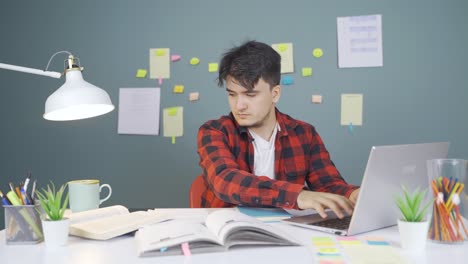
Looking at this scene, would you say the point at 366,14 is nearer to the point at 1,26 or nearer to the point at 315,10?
the point at 315,10

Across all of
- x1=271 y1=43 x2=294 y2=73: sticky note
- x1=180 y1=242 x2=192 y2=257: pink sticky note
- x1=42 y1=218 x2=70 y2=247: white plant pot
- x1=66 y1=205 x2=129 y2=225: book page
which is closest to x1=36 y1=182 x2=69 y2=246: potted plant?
x1=42 y1=218 x2=70 y2=247: white plant pot

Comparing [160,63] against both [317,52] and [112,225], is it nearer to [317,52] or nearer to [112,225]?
[317,52]

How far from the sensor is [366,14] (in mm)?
2537

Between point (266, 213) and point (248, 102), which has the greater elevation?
point (248, 102)

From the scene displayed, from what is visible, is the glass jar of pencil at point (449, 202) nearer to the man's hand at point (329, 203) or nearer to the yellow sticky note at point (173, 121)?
the man's hand at point (329, 203)

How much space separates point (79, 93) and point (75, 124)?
1.61m

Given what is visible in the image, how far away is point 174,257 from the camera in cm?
90

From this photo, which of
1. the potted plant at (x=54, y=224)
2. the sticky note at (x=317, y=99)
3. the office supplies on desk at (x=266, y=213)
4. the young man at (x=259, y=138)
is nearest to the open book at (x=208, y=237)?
the potted plant at (x=54, y=224)

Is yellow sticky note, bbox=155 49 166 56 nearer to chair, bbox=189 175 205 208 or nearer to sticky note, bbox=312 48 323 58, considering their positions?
sticky note, bbox=312 48 323 58

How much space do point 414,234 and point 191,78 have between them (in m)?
1.88

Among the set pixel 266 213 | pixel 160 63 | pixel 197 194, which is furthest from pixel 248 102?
pixel 160 63

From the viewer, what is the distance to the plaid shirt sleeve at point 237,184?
132 cm

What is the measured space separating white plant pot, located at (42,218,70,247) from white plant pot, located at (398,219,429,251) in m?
0.68

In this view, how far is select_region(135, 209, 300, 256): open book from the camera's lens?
92 centimetres
